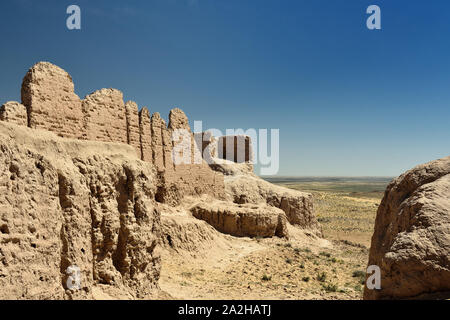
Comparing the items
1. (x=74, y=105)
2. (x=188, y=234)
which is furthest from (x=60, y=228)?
(x=188, y=234)

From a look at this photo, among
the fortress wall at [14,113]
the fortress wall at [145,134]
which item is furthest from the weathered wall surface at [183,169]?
the fortress wall at [14,113]

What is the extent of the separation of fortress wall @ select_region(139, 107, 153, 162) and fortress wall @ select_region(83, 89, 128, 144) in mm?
1789

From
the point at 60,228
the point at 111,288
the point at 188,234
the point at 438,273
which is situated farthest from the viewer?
the point at 188,234

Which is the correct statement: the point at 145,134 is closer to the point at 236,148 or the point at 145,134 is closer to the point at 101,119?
the point at 101,119

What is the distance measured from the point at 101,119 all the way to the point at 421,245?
7950mm

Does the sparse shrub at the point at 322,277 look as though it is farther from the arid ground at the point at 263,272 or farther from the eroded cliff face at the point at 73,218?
the eroded cliff face at the point at 73,218

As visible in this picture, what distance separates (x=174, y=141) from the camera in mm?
14297

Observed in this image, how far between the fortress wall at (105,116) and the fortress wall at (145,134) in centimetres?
179

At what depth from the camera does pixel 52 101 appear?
7.41m

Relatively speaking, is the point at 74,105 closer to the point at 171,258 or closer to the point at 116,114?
the point at 116,114

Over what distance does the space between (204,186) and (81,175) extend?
435 inches

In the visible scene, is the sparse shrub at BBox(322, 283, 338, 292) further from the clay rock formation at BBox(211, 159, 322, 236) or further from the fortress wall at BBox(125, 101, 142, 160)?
the clay rock formation at BBox(211, 159, 322, 236)

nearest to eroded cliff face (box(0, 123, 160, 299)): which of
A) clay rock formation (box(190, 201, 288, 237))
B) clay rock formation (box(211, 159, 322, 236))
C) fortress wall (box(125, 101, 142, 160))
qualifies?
fortress wall (box(125, 101, 142, 160))

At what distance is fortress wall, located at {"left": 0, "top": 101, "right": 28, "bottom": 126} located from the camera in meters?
6.59
